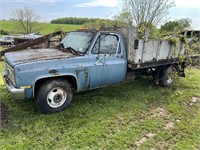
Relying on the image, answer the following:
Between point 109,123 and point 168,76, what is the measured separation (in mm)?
3553

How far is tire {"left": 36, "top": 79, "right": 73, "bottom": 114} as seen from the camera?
4465mm

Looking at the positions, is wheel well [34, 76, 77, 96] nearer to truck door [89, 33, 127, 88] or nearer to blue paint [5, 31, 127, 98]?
blue paint [5, 31, 127, 98]

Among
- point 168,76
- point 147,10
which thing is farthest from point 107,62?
point 147,10

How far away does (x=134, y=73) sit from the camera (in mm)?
6254

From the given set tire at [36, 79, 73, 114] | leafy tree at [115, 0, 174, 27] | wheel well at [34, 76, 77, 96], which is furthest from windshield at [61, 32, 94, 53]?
leafy tree at [115, 0, 174, 27]

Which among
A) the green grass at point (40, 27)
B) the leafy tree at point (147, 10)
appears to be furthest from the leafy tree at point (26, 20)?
the leafy tree at point (147, 10)

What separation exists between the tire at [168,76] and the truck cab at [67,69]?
185cm

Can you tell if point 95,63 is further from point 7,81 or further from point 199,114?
point 199,114

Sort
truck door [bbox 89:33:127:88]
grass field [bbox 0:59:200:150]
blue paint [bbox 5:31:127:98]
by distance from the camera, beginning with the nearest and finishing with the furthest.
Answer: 1. grass field [bbox 0:59:200:150]
2. blue paint [bbox 5:31:127:98]
3. truck door [bbox 89:33:127:88]

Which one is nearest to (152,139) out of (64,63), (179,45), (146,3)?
(64,63)

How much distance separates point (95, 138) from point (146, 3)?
17.6 m

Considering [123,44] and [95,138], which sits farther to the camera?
[123,44]

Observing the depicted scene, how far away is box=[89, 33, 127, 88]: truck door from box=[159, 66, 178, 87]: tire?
1886 mm

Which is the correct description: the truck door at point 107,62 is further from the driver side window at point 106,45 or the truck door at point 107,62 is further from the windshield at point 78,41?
the windshield at point 78,41
